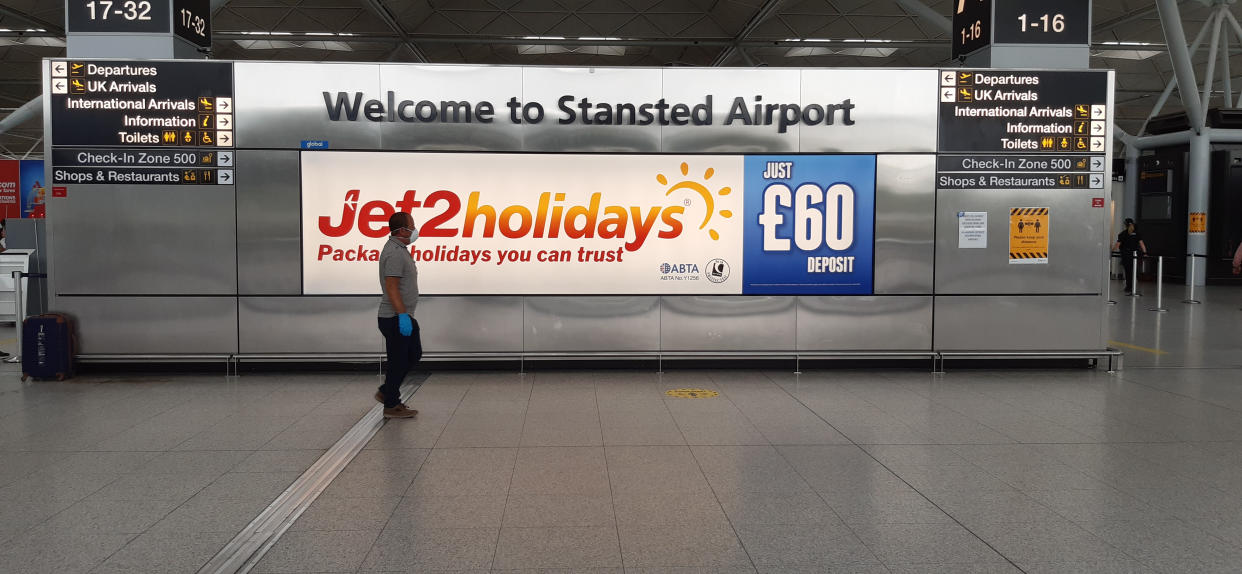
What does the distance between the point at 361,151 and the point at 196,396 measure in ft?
10.8

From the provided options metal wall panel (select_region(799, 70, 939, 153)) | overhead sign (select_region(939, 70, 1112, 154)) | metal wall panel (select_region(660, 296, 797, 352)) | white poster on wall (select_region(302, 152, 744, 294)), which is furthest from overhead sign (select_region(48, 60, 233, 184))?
overhead sign (select_region(939, 70, 1112, 154))

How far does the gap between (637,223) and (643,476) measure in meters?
4.97

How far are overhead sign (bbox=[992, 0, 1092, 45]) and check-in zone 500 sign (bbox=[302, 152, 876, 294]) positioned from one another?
241cm

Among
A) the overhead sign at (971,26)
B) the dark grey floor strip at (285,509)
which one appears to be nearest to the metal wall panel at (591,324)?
the dark grey floor strip at (285,509)

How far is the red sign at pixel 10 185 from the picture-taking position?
1024 inches

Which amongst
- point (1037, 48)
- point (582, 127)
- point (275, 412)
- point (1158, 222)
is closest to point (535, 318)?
point (582, 127)

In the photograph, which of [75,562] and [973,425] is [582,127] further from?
[75,562]

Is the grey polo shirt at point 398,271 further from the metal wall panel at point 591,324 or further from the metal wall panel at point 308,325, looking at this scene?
the metal wall panel at point 591,324

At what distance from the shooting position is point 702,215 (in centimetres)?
1026

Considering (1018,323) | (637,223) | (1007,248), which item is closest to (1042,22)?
(1007,248)

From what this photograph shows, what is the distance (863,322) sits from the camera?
1034 centimetres

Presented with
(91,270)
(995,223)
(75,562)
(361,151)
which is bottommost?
(75,562)

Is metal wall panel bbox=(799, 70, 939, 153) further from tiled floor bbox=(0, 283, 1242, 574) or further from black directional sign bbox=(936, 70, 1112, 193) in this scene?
tiled floor bbox=(0, 283, 1242, 574)

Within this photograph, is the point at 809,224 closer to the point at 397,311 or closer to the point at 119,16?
the point at 397,311
